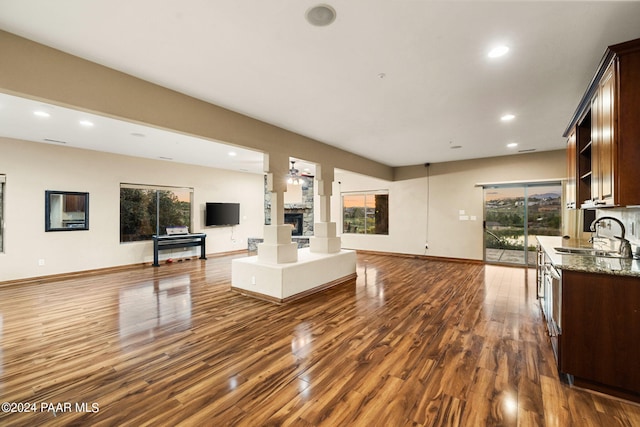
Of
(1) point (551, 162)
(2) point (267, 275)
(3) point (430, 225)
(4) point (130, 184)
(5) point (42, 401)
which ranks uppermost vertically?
(1) point (551, 162)

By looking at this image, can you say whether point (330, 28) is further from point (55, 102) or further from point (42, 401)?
point (42, 401)

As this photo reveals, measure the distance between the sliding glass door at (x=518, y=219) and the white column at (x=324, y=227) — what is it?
440 centimetres

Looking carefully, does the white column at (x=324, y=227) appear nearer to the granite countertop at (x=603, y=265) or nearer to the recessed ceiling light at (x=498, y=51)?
the recessed ceiling light at (x=498, y=51)

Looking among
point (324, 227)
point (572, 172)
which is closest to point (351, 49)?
point (324, 227)

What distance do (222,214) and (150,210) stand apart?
1945 millimetres

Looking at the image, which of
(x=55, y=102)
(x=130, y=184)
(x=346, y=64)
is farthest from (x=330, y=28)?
(x=130, y=184)

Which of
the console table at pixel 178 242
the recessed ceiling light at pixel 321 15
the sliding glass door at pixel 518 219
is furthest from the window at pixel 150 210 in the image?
the sliding glass door at pixel 518 219

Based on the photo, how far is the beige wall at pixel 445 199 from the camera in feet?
21.8

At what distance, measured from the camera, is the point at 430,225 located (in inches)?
312

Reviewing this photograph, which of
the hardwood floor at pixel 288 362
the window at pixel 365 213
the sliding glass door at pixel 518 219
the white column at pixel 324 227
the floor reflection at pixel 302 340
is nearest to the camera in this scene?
the hardwood floor at pixel 288 362

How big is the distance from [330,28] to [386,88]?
4.02 ft

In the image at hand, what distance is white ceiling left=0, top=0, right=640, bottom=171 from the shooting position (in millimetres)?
1886

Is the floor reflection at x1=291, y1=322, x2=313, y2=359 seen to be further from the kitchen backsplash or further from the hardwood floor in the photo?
the kitchen backsplash

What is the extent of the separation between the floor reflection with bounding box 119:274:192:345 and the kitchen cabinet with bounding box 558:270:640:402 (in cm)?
373
